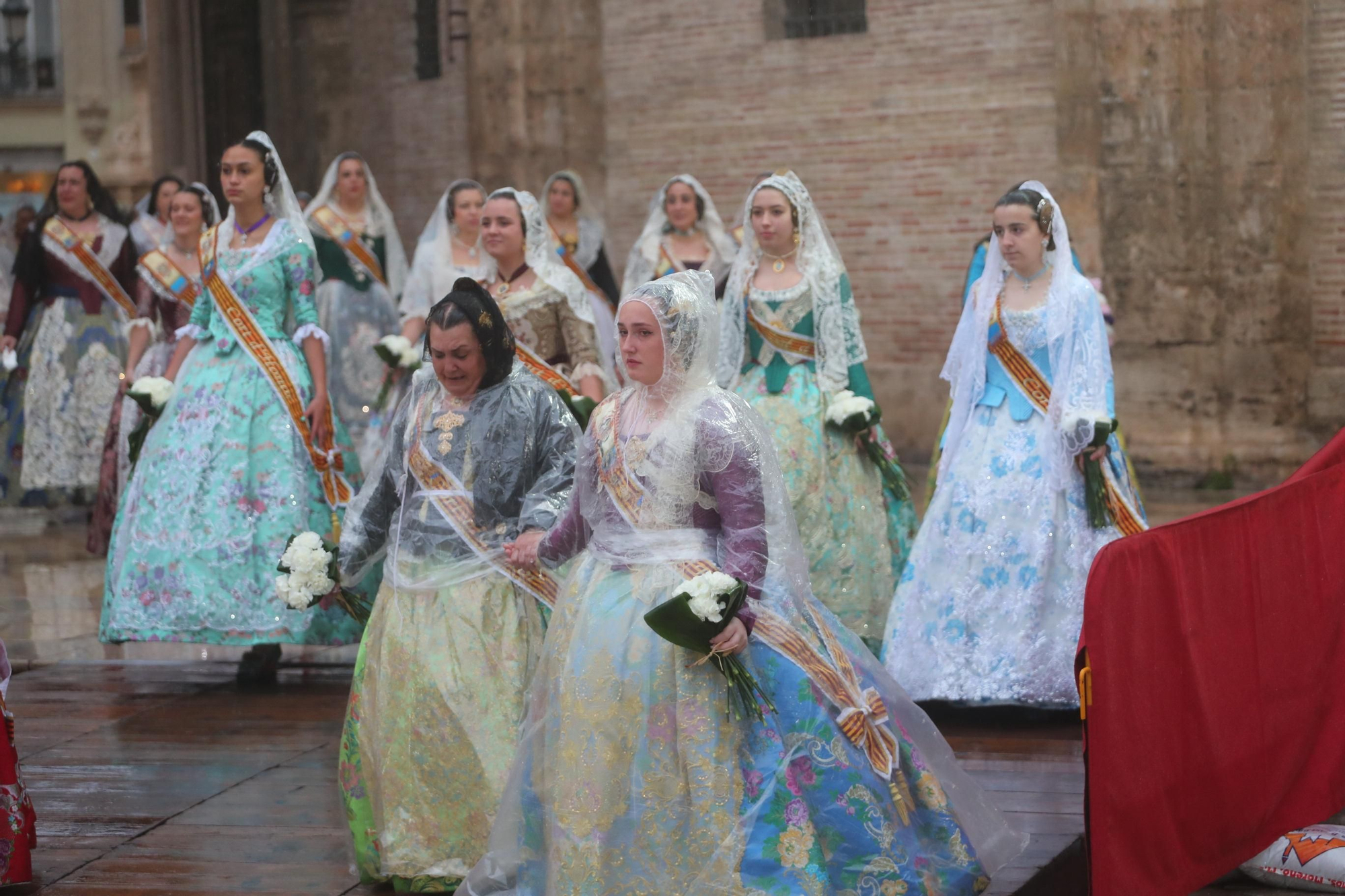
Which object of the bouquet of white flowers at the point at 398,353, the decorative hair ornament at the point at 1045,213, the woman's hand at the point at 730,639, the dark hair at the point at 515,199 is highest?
the dark hair at the point at 515,199

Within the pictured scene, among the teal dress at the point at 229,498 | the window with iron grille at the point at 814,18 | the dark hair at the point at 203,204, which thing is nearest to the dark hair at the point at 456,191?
the dark hair at the point at 203,204

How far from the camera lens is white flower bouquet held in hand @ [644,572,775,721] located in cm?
360

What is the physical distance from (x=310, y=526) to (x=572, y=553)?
2.72 metres

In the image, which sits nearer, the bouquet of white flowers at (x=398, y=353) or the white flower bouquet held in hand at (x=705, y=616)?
the white flower bouquet held in hand at (x=705, y=616)

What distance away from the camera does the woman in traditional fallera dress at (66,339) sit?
1053cm

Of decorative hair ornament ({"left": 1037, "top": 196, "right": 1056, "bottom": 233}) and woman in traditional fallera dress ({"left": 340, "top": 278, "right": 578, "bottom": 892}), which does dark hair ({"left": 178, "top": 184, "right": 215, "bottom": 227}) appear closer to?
decorative hair ornament ({"left": 1037, "top": 196, "right": 1056, "bottom": 233})

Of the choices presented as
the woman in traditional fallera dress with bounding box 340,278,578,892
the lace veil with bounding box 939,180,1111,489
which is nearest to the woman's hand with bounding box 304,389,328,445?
the woman in traditional fallera dress with bounding box 340,278,578,892

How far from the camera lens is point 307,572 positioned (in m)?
4.55

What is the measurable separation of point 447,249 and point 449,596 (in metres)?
4.96

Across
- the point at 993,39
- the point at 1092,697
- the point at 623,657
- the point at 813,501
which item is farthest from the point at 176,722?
the point at 993,39

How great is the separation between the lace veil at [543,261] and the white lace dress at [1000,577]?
5.05ft

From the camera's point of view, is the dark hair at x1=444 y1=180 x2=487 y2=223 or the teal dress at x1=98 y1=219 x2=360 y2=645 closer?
the teal dress at x1=98 y1=219 x2=360 y2=645

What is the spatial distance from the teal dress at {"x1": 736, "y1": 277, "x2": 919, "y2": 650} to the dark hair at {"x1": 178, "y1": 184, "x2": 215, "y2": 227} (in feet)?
10.6

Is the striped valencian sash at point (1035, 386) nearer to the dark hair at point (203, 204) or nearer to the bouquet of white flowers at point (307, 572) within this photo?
the bouquet of white flowers at point (307, 572)
